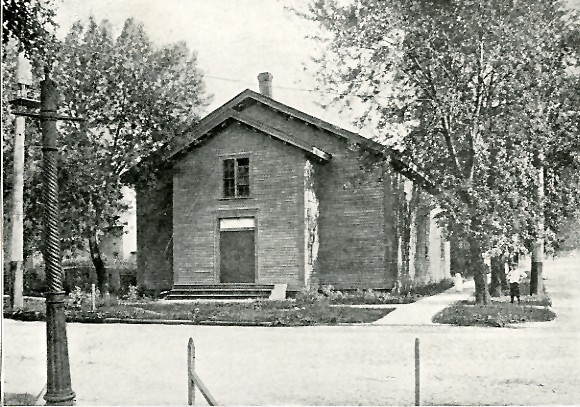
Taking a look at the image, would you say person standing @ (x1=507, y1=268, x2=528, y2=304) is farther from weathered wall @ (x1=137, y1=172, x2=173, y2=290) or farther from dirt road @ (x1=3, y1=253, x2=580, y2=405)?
weathered wall @ (x1=137, y1=172, x2=173, y2=290)

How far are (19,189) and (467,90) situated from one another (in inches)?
159

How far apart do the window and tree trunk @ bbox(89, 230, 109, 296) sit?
2.33 meters

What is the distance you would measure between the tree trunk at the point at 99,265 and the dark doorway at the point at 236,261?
1658 millimetres

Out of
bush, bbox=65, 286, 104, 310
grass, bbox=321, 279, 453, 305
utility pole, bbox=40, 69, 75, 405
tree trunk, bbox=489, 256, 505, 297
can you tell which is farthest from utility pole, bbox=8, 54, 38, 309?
tree trunk, bbox=489, 256, 505, 297

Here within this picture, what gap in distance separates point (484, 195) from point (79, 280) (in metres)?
3.44

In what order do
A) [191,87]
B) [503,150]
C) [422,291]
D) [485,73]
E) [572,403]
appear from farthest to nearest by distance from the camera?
[422,291] < [485,73] < [503,150] < [191,87] < [572,403]

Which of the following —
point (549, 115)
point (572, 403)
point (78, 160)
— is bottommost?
point (572, 403)

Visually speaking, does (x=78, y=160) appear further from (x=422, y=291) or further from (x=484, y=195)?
(x=422, y=291)

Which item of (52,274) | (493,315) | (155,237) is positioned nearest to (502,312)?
(493,315)

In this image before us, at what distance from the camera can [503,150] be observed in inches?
236

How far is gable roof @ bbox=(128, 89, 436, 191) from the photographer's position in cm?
573

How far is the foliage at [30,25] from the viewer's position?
16.5ft

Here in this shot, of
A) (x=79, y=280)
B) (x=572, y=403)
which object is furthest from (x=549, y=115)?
(x=79, y=280)

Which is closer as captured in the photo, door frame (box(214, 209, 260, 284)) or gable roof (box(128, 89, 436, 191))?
gable roof (box(128, 89, 436, 191))
